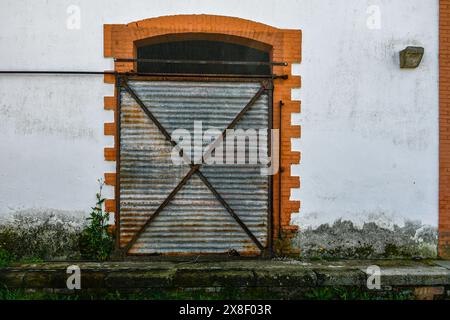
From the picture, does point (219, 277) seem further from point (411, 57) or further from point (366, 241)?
point (411, 57)

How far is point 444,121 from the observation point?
640cm

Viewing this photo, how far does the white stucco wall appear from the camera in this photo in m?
6.11

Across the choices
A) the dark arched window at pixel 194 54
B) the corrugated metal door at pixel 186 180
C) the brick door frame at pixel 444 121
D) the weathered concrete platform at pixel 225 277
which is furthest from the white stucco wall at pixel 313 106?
the dark arched window at pixel 194 54

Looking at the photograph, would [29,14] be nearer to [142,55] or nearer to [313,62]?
[142,55]

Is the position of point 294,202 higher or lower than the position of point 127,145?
lower

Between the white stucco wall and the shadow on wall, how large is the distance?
16 cm

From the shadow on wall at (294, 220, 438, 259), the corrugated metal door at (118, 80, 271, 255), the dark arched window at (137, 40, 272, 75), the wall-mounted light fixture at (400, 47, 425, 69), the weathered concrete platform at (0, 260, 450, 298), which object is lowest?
the weathered concrete platform at (0, 260, 450, 298)

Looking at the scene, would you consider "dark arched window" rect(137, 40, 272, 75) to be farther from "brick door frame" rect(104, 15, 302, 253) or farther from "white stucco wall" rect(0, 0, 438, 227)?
"white stucco wall" rect(0, 0, 438, 227)

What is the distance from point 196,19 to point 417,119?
362 cm

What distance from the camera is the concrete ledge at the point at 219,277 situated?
5250mm

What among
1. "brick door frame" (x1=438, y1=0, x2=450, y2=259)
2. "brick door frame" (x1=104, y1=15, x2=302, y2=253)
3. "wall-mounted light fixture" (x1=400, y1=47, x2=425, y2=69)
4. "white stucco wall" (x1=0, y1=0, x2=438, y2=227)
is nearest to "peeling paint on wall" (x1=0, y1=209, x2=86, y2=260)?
"white stucco wall" (x1=0, y1=0, x2=438, y2=227)
